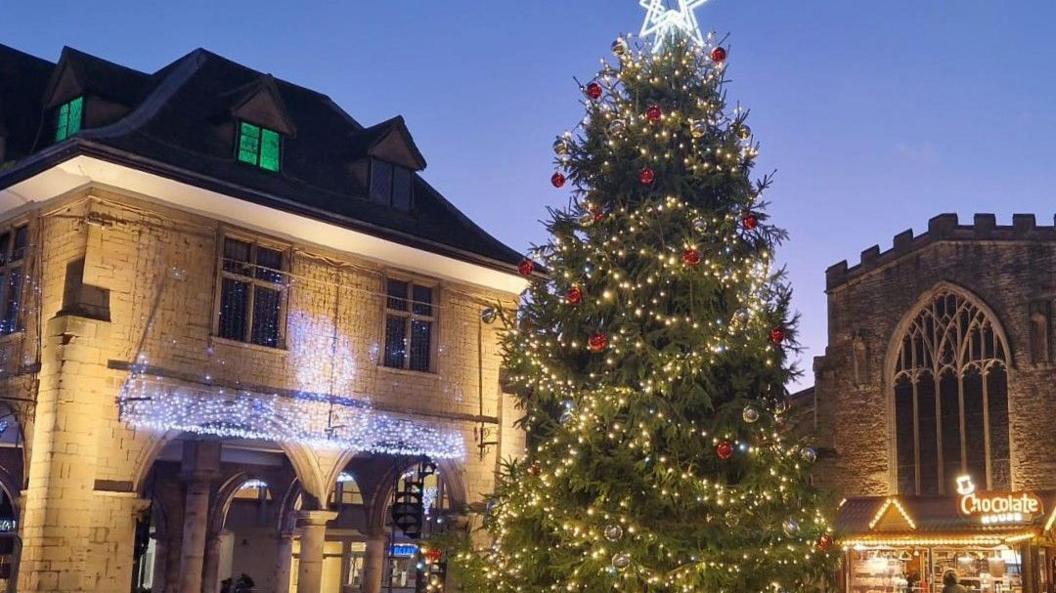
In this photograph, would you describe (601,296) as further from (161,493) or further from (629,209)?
(161,493)

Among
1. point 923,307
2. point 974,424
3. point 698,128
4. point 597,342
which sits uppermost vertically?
point 923,307

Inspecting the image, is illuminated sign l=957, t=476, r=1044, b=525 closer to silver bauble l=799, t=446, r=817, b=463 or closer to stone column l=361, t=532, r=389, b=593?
stone column l=361, t=532, r=389, b=593

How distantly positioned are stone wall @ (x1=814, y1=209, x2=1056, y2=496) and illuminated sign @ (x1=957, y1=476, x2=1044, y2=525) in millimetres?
2157

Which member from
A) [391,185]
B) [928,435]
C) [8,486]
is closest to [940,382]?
[928,435]

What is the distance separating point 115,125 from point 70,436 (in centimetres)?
457

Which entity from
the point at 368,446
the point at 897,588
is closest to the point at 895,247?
the point at 897,588

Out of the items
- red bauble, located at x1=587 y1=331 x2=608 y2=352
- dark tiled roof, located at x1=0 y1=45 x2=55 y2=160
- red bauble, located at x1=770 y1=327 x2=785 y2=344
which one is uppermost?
dark tiled roof, located at x1=0 y1=45 x2=55 y2=160

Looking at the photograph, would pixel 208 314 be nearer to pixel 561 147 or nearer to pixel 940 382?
pixel 561 147

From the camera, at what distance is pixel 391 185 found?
2031cm

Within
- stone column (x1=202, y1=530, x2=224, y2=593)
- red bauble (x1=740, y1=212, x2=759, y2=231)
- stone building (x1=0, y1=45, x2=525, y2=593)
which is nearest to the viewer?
red bauble (x1=740, y1=212, x2=759, y2=231)

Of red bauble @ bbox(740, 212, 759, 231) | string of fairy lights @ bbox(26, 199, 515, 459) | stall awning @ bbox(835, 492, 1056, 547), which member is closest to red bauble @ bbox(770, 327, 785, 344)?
red bauble @ bbox(740, 212, 759, 231)

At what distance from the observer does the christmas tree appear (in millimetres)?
12078

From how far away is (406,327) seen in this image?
766 inches

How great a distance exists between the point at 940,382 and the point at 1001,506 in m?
5.04
